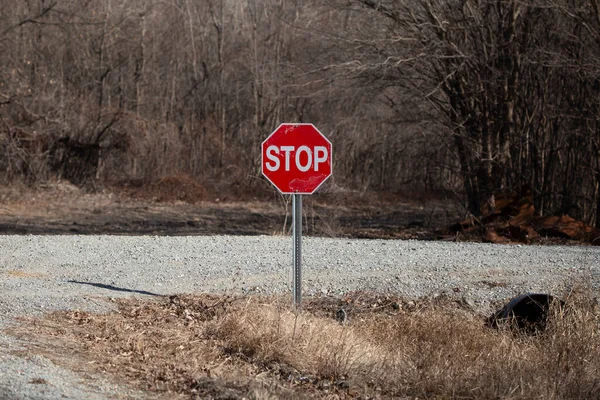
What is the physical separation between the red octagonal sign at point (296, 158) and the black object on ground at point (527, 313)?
2491 millimetres

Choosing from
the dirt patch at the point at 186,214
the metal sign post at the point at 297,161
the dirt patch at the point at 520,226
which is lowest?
the dirt patch at the point at 186,214

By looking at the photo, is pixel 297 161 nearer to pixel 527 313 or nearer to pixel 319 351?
pixel 319 351

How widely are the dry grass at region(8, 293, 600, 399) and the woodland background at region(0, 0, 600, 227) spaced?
431 inches

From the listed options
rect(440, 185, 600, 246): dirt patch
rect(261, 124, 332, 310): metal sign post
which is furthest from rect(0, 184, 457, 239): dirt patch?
rect(261, 124, 332, 310): metal sign post

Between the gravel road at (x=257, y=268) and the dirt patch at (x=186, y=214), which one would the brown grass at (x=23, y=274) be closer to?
the gravel road at (x=257, y=268)

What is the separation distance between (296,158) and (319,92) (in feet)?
40.8

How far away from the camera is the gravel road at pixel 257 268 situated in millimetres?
10969

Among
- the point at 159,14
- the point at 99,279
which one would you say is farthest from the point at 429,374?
the point at 159,14

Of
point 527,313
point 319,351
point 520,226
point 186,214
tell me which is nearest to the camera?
point 319,351

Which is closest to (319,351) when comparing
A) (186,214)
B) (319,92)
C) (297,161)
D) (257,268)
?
(297,161)

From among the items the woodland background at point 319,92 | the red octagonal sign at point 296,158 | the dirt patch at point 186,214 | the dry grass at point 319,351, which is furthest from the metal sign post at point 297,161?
the woodland background at point 319,92

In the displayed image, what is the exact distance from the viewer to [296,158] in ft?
30.3

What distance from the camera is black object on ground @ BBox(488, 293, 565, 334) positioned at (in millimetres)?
9539

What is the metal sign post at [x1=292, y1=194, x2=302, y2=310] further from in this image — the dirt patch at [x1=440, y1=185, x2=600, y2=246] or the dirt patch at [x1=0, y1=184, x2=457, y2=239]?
the dirt patch at [x1=440, y1=185, x2=600, y2=246]
